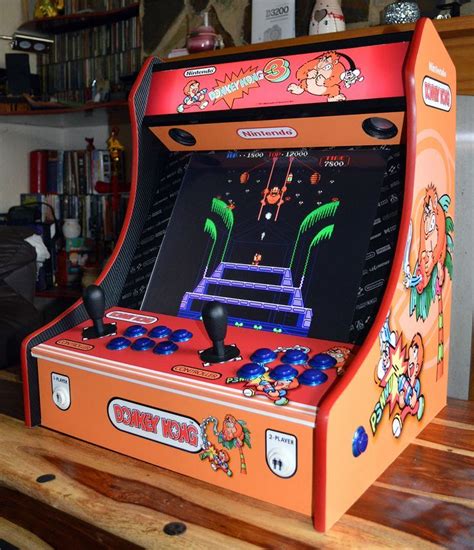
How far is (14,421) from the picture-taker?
1.14 metres

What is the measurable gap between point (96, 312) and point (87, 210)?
2.46m

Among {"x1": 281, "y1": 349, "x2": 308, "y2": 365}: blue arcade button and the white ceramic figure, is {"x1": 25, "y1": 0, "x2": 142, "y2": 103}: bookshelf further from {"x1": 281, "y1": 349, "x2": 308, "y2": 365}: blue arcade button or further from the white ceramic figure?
{"x1": 281, "y1": 349, "x2": 308, "y2": 365}: blue arcade button

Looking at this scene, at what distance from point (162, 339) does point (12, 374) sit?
1.69ft

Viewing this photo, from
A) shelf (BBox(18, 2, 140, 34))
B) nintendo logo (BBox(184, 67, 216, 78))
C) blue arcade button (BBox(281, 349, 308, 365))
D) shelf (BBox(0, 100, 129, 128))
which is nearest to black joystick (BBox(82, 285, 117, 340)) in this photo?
blue arcade button (BBox(281, 349, 308, 365))

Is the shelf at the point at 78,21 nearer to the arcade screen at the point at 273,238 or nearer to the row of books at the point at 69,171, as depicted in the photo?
the row of books at the point at 69,171

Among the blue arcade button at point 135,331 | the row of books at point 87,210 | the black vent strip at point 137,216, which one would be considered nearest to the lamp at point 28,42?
the row of books at point 87,210

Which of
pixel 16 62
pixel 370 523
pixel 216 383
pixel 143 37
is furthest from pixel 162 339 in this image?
pixel 16 62

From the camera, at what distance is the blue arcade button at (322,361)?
0.89 meters

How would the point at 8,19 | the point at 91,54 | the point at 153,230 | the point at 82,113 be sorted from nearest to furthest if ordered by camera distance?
the point at 153,230
the point at 82,113
the point at 91,54
the point at 8,19

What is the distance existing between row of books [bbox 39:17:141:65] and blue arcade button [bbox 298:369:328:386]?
269cm

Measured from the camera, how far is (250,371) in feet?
2.91

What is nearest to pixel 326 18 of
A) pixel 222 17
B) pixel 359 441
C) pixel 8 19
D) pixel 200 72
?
pixel 222 17

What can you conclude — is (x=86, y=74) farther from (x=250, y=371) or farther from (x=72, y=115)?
(x=250, y=371)

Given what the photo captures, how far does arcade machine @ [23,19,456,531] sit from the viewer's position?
85cm
